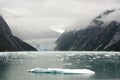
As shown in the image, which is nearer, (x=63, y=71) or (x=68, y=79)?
(x=68, y=79)

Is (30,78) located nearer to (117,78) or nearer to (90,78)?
(90,78)

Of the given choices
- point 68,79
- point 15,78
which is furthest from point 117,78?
point 15,78

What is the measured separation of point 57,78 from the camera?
108 meters

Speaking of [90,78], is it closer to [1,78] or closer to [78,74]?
[78,74]

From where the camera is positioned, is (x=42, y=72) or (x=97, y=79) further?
(x=42, y=72)

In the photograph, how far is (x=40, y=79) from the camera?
105375mm

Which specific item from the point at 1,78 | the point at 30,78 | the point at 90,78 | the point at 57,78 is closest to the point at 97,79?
the point at 90,78

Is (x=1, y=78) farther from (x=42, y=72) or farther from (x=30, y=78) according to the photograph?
(x=42, y=72)

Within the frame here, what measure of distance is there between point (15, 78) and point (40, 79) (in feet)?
26.4

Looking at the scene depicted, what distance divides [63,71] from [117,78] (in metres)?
24.3

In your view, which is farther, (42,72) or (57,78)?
(42,72)

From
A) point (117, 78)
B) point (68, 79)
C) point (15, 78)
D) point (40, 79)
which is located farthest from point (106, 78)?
point (15, 78)

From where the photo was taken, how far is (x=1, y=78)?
10838cm

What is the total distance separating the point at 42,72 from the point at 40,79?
74.7ft
